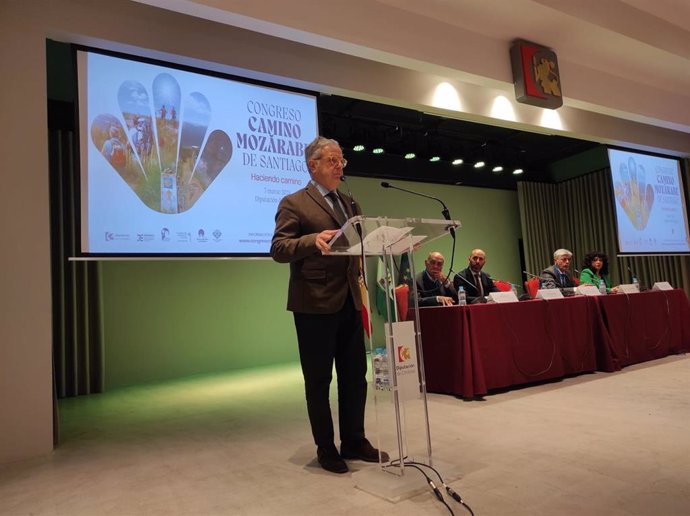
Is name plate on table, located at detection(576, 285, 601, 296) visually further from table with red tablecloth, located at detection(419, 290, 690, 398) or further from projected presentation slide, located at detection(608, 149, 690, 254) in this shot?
projected presentation slide, located at detection(608, 149, 690, 254)

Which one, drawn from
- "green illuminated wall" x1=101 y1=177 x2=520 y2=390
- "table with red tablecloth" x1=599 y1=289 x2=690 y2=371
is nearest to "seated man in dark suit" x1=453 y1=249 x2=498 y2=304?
"table with red tablecloth" x1=599 y1=289 x2=690 y2=371

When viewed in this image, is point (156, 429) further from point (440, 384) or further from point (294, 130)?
point (294, 130)

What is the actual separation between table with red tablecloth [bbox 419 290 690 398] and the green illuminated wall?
3172mm

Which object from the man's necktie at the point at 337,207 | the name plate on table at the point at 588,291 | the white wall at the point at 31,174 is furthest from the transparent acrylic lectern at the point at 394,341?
the name plate on table at the point at 588,291

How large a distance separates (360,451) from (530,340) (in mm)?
1961

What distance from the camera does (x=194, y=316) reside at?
5797mm

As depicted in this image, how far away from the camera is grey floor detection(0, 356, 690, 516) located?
62.8 inches

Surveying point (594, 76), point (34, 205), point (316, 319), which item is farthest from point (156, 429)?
point (594, 76)

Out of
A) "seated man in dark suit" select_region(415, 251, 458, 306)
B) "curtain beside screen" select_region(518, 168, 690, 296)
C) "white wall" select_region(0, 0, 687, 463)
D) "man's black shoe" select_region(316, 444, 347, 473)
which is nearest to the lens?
"man's black shoe" select_region(316, 444, 347, 473)

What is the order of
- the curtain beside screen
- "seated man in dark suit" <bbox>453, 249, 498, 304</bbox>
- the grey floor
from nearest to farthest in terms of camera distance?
the grey floor < "seated man in dark suit" <bbox>453, 249, 498, 304</bbox> < the curtain beside screen

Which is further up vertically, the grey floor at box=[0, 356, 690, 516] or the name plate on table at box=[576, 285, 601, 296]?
the name plate on table at box=[576, 285, 601, 296]

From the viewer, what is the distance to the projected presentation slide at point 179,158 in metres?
2.85

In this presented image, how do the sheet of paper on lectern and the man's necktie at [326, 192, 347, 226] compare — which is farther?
the man's necktie at [326, 192, 347, 226]

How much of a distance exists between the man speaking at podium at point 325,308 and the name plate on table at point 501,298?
5.49 ft
